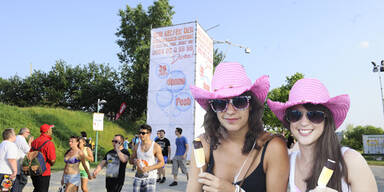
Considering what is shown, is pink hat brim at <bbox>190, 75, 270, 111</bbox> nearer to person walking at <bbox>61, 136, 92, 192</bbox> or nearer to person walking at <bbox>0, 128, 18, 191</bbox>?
person walking at <bbox>61, 136, 92, 192</bbox>

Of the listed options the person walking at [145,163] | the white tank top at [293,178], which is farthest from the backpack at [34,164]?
the white tank top at [293,178]

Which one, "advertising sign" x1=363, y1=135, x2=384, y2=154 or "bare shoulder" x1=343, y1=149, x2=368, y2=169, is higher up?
"bare shoulder" x1=343, y1=149, x2=368, y2=169

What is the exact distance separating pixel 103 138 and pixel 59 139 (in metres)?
5.10

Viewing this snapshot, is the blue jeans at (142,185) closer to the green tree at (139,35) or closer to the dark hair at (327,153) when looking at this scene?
the dark hair at (327,153)

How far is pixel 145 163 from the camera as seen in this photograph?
502 cm

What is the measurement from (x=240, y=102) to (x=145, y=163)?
3.39m

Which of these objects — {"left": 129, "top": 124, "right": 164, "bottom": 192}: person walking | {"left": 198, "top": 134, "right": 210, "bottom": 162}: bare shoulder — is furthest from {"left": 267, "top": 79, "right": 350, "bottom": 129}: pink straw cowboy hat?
{"left": 129, "top": 124, "right": 164, "bottom": 192}: person walking

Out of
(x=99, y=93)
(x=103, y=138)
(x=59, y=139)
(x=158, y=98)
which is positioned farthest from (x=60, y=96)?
(x=158, y=98)

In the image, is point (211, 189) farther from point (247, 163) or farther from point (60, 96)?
point (60, 96)

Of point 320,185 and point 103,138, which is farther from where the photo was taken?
point 103,138

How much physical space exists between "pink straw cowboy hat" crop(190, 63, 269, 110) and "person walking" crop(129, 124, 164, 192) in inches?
123

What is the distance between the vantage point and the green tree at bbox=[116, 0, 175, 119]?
3344 centimetres

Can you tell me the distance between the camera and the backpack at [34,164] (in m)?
5.87

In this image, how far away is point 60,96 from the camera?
129 ft
